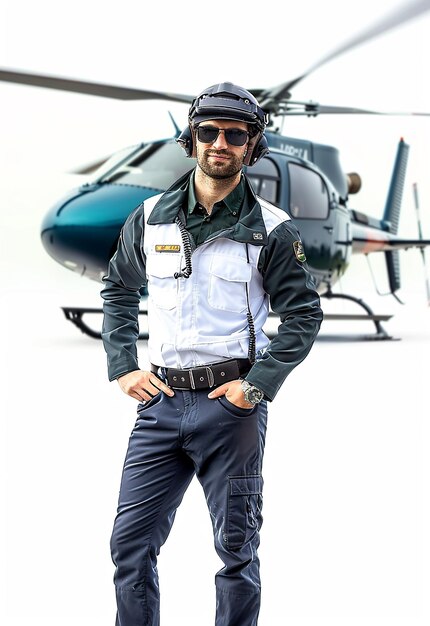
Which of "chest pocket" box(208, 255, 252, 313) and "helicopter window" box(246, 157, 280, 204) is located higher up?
"helicopter window" box(246, 157, 280, 204)

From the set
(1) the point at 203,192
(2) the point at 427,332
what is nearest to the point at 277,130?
(2) the point at 427,332

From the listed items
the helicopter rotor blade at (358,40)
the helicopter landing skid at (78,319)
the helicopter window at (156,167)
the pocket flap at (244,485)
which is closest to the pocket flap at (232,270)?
the pocket flap at (244,485)

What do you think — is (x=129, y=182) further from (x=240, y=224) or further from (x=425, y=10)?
(x=240, y=224)

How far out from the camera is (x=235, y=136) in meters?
2.50

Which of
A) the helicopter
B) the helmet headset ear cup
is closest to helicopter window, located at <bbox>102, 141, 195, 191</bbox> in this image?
the helicopter

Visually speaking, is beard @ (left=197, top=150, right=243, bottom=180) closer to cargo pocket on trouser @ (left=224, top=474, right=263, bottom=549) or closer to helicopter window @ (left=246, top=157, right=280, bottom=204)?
cargo pocket on trouser @ (left=224, top=474, right=263, bottom=549)

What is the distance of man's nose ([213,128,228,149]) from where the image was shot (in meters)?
2.46

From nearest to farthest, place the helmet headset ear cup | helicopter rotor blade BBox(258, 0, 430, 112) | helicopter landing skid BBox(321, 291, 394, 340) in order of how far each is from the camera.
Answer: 1. the helmet headset ear cup
2. helicopter rotor blade BBox(258, 0, 430, 112)
3. helicopter landing skid BBox(321, 291, 394, 340)

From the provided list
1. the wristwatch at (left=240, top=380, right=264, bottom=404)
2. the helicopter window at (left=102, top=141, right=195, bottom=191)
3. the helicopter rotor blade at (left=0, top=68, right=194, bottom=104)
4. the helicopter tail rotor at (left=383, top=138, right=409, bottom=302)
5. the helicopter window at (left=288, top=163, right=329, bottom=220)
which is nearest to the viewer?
the wristwatch at (left=240, top=380, right=264, bottom=404)

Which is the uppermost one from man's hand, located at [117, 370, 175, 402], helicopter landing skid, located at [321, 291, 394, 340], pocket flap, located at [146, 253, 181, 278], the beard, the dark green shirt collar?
helicopter landing skid, located at [321, 291, 394, 340]

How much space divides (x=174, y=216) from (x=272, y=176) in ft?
→ 23.6

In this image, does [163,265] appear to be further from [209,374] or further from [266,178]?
[266,178]

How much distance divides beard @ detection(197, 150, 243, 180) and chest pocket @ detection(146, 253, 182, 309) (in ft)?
0.88

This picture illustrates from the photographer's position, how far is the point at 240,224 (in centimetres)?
250
